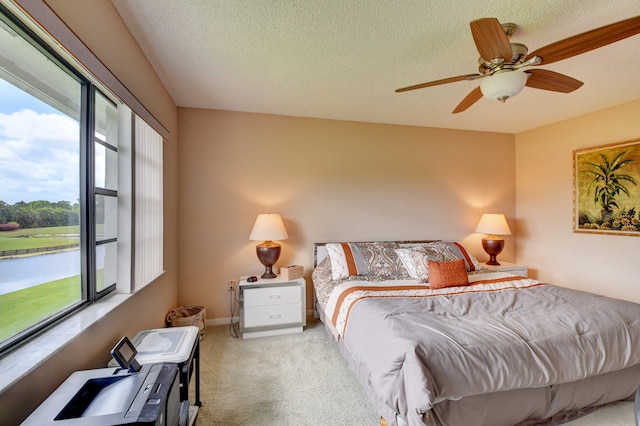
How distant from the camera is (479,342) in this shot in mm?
1414

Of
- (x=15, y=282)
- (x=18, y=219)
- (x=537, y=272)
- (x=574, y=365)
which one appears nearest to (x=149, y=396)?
(x=15, y=282)

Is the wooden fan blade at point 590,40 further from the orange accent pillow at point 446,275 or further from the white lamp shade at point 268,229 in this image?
the white lamp shade at point 268,229

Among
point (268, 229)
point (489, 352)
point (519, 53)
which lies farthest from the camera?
point (268, 229)

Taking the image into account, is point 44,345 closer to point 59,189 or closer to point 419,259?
point 59,189

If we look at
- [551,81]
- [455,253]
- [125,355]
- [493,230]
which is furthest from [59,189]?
[493,230]

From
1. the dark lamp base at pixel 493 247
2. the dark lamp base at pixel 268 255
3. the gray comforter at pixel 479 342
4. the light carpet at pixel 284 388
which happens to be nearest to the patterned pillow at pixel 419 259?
the gray comforter at pixel 479 342

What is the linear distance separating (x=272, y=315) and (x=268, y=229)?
914 millimetres

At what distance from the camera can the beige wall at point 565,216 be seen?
2.94m

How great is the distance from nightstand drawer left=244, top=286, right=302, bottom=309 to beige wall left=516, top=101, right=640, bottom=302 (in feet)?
11.6

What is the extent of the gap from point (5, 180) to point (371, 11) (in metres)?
1.94

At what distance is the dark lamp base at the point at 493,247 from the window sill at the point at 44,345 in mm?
4120

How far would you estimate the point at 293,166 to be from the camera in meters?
3.29

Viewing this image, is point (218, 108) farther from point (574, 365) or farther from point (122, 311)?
point (574, 365)

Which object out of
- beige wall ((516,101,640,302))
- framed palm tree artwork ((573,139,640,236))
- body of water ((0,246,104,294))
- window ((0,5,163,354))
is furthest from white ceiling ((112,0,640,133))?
body of water ((0,246,104,294))
